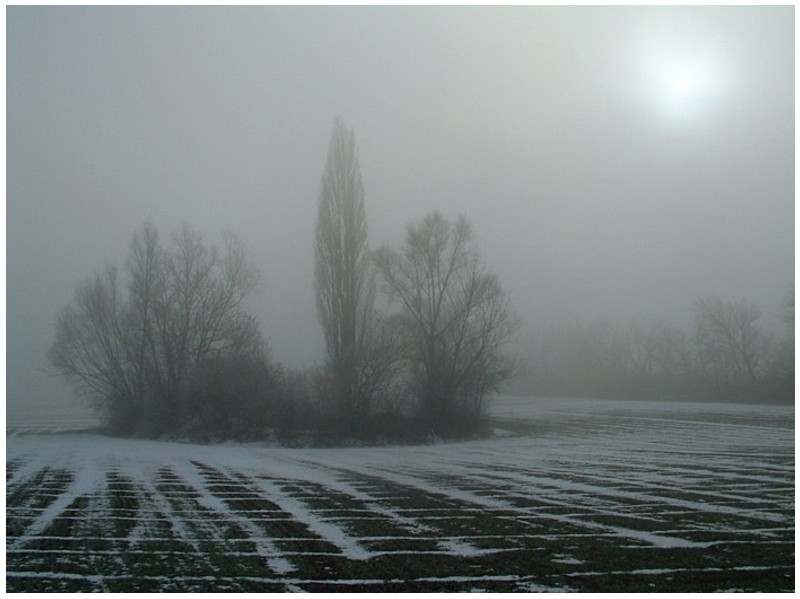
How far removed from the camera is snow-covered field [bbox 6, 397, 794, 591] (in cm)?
472

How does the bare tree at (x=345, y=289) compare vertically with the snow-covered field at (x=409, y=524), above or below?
above

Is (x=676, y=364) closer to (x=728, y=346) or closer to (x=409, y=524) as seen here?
(x=728, y=346)

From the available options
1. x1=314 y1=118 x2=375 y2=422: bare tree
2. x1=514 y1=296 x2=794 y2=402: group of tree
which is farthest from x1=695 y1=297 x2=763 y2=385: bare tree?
x1=314 y1=118 x2=375 y2=422: bare tree

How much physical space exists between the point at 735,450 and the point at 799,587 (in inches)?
465

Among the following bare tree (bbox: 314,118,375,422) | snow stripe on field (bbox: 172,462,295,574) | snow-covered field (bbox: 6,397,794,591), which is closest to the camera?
snow-covered field (bbox: 6,397,794,591)

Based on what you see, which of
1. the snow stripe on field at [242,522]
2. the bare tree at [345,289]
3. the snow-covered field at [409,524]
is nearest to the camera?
the snow-covered field at [409,524]

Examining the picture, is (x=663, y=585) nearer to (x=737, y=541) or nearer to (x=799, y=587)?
Result: (x=799, y=587)

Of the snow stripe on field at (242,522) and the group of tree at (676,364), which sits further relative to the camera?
the group of tree at (676,364)

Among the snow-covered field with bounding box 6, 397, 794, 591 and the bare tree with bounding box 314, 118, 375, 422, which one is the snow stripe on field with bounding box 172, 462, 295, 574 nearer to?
the snow-covered field with bounding box 6, 397, 794, 591

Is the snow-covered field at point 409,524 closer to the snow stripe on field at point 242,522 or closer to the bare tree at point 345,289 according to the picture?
the snow stripe on field at point 242,522

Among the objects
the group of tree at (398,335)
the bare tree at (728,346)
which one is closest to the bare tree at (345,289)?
the group of tree at (398,335)

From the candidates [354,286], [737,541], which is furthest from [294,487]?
[354,286]

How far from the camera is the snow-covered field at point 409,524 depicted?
15.5 feet

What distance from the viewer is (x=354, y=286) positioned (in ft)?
74.4
